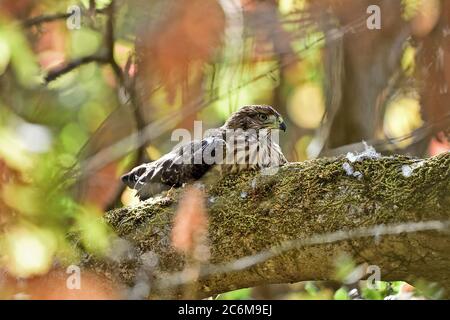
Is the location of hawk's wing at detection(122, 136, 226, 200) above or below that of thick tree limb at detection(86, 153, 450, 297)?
above

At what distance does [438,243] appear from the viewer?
10.6 ft

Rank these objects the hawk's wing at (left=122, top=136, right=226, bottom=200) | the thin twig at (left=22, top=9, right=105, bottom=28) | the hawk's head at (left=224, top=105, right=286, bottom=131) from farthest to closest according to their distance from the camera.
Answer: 1. the thin twig at (left=22, top=9, right=105, bottom=28)
2. the hawk's head at (left=224, top=105, right=286, bottom=131)
3. the hawk's wing at (left=122, top=136, right=226, bottom=200)

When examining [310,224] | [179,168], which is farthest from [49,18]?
[310,224]

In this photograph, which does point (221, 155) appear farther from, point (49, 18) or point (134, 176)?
point (49, 18)

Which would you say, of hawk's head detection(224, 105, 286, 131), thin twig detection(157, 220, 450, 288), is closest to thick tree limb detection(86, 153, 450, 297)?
thin twig detection(157, 220, 450, 288)

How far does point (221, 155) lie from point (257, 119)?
2.71ft

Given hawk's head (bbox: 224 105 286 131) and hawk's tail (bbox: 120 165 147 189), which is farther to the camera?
hawk's head (bbox: 224 105 286 131)

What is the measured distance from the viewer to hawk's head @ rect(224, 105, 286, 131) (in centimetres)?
528

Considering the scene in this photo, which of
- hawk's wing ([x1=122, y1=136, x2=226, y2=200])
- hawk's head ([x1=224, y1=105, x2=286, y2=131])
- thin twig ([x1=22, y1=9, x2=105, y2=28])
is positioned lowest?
hawk's wing ([x1=122, y1=136, x2=226, y2=200])

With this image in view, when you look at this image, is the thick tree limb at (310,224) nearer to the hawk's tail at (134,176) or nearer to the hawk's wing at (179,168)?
the hawk's wing at (179,168)

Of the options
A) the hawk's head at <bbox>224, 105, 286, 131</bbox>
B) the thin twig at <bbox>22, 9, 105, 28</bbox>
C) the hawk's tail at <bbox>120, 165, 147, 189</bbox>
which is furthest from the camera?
the thin twig at <bbox>22, 9, 105, 28</bbox>

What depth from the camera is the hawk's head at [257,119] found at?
5277 mm

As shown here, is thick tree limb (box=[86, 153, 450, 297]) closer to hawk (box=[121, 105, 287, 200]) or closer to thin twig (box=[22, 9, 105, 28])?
hawk (box=[121, 105, 287, 200])
